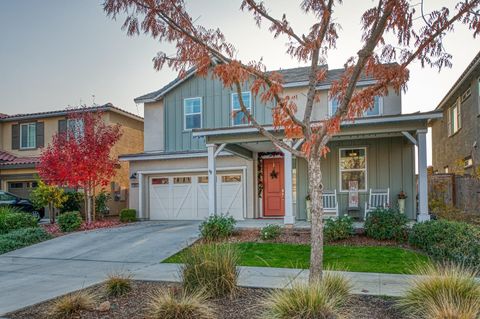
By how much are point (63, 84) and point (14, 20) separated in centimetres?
510

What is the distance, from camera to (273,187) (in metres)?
16.1

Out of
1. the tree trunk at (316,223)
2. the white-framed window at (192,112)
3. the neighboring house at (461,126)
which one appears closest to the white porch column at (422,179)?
the neighboring house at (461,126)

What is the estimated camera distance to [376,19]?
5926 millimetres

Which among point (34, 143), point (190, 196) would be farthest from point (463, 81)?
point (34, 143)

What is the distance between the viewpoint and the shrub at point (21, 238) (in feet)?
38.1

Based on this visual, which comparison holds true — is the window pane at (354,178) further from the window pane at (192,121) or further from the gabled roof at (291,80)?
the window pane at (192,121)

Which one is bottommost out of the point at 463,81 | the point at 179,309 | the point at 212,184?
the point at 179,309

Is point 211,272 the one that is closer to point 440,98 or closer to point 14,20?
point 14,20

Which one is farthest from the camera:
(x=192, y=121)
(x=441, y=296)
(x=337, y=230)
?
(x=192, y=121)

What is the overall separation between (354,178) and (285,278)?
7.77 m

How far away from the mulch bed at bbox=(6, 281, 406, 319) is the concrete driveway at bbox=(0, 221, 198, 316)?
2.22ft

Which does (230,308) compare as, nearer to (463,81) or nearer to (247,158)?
(247,158)

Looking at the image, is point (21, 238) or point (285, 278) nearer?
point (285, 278)

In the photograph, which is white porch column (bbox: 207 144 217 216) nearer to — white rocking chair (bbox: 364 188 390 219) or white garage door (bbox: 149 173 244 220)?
white garage door (bbox: 149 173 244 220)
